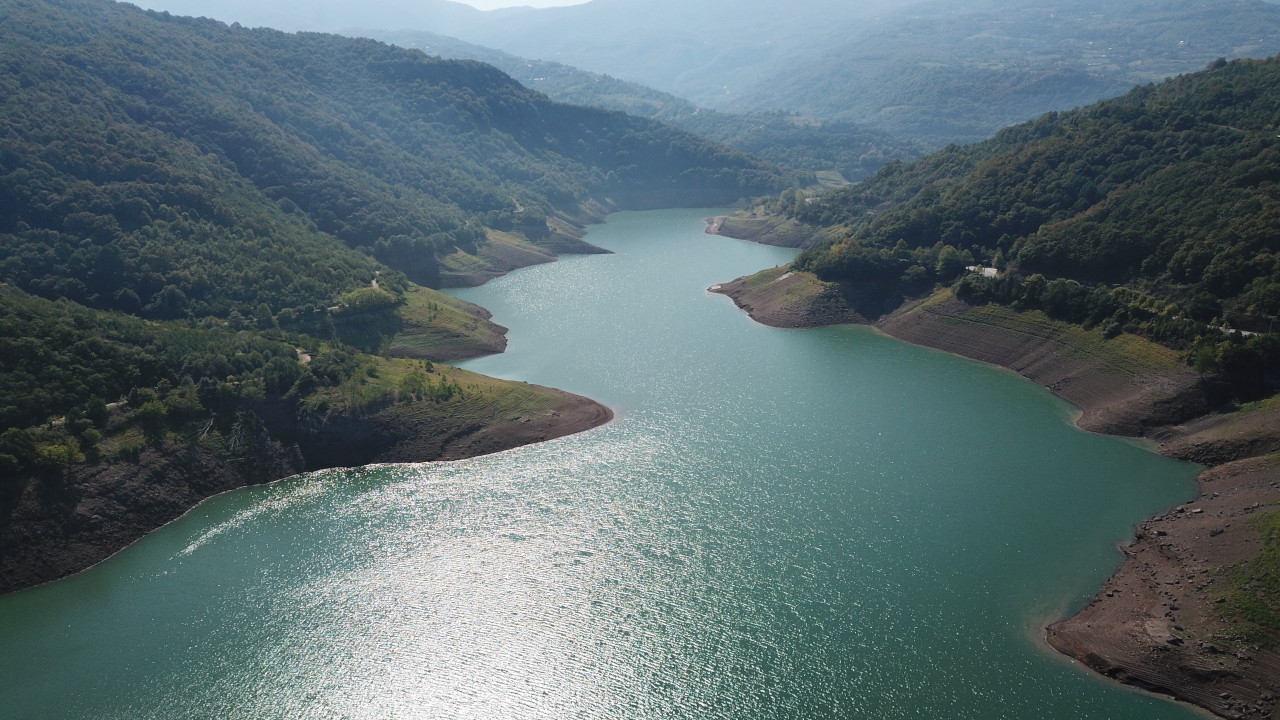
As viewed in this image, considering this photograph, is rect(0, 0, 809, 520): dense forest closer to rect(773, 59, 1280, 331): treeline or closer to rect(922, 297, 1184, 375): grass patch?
rect(922, 297, 1184, 375): grass patch

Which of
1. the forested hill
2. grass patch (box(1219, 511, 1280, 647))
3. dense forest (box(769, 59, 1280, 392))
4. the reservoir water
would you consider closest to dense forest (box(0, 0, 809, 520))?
the forested hill

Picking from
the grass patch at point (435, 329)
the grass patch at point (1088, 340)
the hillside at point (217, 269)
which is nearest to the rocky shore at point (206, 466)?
the hillside at point (217, 269)

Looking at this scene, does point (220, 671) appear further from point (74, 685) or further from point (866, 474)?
point (866, 474)

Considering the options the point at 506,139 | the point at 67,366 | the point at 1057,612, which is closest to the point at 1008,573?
the point at 1057,612

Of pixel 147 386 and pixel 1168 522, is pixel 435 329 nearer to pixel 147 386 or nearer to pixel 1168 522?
pixel 147 386

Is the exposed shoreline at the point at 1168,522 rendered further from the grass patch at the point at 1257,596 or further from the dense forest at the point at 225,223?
the dense forest at the point at 225,223

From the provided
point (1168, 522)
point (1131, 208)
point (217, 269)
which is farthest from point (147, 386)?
point (1131, 208)
